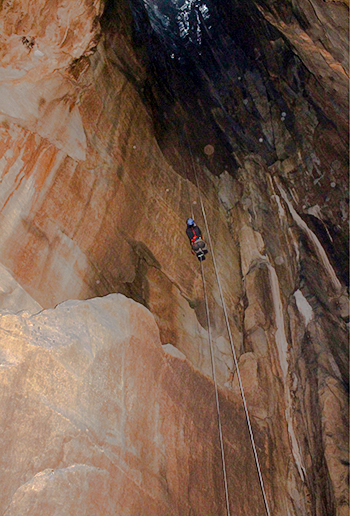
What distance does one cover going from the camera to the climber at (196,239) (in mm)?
7469

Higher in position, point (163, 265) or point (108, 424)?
point (163, 265)

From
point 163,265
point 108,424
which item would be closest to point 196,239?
point 163,265

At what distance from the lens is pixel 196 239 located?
7473mm

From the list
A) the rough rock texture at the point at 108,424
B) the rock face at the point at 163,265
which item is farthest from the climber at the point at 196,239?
the rough rock texture at the point at 108,424

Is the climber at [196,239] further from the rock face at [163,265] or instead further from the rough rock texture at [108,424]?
the rough rock texture at [108,424]

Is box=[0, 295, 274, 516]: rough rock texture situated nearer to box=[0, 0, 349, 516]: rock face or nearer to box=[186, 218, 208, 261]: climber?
box=[0, 0, 349, 516]: rock face

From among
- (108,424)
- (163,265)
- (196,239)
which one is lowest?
(108,424)

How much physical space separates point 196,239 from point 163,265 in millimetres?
792

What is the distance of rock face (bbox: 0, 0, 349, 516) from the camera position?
4.83m

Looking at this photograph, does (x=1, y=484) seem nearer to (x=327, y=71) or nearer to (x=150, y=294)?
(x=150, y=294)

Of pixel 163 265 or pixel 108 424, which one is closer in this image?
pixel 108 424

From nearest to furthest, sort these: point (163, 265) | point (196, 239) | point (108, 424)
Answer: point (108, 424), point (163, 265), point (196, 239)

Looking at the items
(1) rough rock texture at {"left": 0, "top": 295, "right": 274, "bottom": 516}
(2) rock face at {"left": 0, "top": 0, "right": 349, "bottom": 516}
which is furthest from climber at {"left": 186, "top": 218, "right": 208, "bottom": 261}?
(1) rough rock texture at {"left": 0, "top": 295, "right": 274, "bottom": 516}

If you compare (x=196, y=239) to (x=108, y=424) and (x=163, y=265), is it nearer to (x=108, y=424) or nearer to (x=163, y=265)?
(x=163, y=265)
